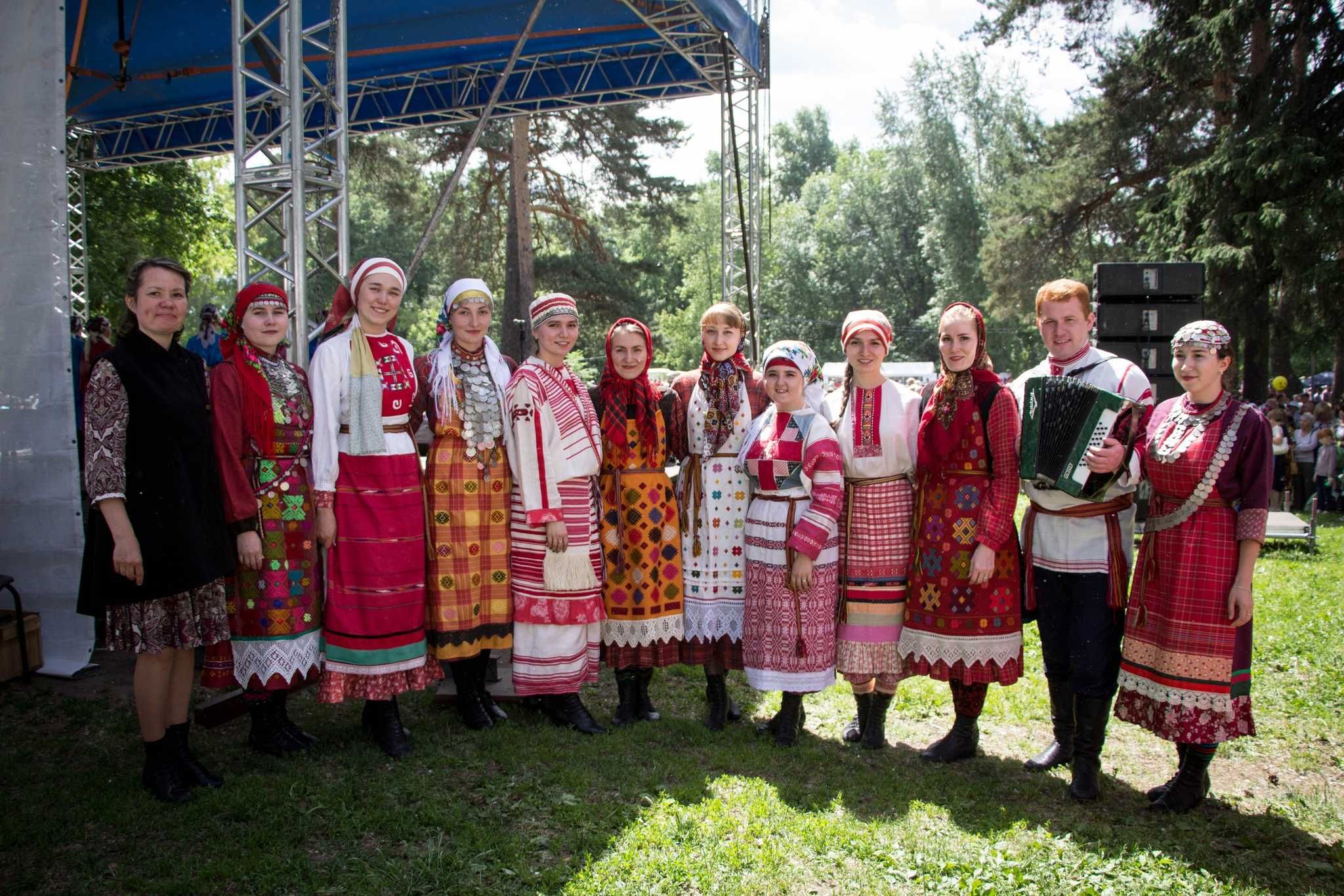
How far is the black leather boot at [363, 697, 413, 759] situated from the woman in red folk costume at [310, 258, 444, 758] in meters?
0.01

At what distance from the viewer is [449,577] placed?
158 inches

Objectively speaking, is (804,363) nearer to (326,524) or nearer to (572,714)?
(572,714)

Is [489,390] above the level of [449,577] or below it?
above

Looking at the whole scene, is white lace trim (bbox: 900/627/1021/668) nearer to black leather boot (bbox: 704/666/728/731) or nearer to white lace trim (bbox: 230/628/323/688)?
black leather boot (bbox: 704/666/728/731)

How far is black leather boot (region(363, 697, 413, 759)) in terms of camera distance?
3.93m

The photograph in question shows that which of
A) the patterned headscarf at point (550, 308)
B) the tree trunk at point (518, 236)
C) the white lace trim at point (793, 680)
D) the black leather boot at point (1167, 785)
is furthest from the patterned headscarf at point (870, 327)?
the tree trunk at point (518, 236)

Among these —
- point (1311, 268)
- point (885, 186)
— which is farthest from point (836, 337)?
point (1311, 268)

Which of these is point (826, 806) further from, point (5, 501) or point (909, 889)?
point (5, 501)

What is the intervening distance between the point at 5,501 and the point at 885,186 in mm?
40348

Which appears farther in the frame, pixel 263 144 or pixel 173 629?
pixel 263 144

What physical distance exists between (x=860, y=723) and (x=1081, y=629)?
1164 mm

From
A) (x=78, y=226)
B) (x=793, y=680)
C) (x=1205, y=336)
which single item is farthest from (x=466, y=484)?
(x=78, y=226)

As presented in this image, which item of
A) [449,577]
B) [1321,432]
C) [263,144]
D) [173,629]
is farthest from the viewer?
[1321,432]

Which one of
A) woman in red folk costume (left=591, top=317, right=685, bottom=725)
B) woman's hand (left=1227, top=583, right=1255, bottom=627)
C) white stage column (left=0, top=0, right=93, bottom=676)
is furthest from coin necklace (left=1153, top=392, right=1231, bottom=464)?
white stage column (left=0, top=0, right=93, bottom=676)
